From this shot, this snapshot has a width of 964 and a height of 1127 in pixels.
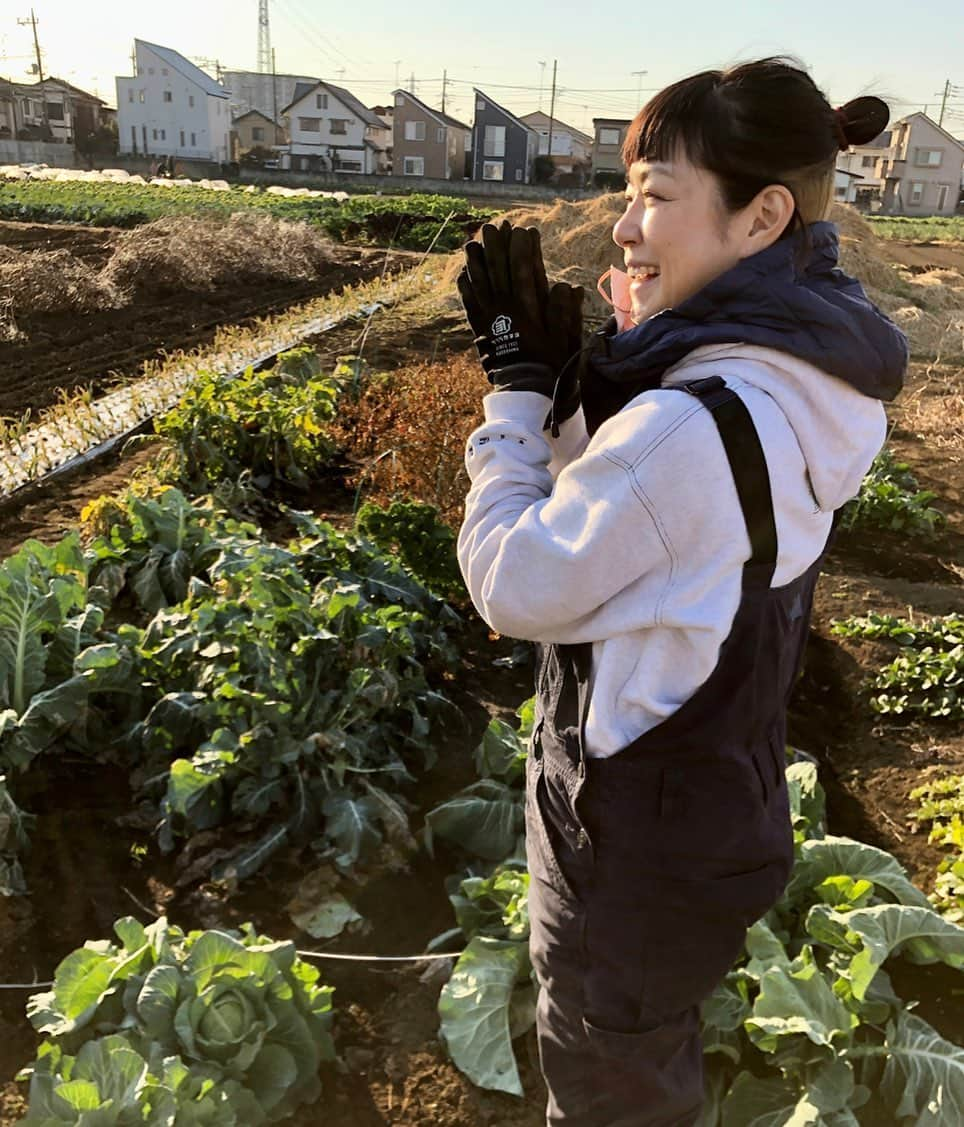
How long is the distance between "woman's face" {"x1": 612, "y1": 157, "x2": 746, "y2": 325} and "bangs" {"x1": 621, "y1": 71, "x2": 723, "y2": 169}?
0.6 inches

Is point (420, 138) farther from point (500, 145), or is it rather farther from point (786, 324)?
point (786, 324)

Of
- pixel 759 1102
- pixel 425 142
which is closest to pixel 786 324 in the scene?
pixel 759 1102

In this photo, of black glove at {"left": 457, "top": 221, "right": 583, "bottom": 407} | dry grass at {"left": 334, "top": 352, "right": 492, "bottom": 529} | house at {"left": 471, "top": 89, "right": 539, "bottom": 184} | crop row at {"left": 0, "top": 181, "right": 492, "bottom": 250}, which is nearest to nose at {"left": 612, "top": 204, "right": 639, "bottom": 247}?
black glove at {"left": 457, "top": 221, "right": 583, "bottom": 407}

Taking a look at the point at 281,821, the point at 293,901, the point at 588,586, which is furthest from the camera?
the point at 281,821

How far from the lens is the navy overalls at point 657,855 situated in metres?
1.29

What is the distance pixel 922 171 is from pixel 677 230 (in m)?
65.8

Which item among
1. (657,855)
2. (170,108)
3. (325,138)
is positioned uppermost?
(170,108)

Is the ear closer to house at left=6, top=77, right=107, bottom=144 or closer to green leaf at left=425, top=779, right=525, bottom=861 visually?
green leaf at left=425, top=779, right=525, bottom=861

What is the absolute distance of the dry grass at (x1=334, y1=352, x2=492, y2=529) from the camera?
174 inches

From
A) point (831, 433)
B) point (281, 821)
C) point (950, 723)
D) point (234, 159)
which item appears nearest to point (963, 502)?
point (950, 723)

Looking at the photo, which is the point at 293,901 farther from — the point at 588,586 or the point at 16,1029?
the point at 588,586

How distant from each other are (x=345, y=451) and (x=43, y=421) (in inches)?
90.1

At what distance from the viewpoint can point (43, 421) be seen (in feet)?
21.7

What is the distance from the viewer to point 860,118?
127 cm
